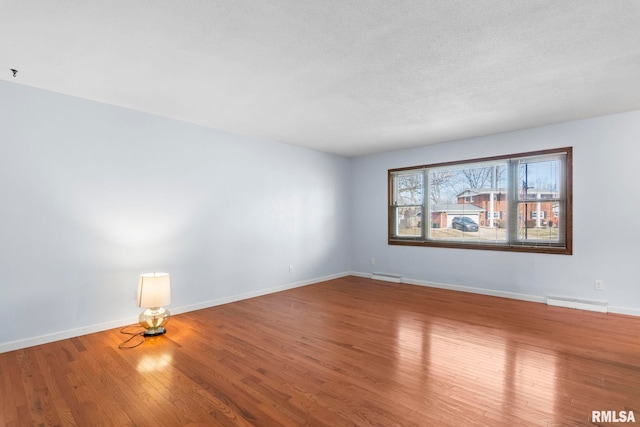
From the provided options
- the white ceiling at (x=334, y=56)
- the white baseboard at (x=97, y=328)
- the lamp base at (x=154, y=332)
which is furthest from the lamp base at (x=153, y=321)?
the white ceiling at (x=334, y=56)

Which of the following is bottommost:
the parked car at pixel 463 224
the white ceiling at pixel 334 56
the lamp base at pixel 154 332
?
the lamp base at pixel 154 332

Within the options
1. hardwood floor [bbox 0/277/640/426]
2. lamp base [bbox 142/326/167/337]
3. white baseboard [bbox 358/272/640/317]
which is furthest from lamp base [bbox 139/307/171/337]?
white baseboard [bbox 358/272/640/317]

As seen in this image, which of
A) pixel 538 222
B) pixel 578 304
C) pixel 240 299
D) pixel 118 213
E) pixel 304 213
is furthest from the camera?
pixel 304 213

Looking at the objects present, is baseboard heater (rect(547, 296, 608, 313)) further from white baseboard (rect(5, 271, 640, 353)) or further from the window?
the window

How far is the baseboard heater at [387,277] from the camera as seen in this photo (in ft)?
20.2

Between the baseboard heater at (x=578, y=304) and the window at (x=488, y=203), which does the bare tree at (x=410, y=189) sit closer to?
the window at (x=488, y=203)

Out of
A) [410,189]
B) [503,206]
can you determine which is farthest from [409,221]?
[503,206]

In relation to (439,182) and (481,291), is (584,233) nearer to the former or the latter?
(481,291)

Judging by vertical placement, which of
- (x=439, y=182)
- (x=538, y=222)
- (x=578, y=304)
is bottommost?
(x=578, y=304)

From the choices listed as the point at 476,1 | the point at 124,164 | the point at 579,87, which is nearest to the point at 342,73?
the point at 476,1

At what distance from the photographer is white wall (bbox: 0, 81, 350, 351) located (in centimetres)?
313

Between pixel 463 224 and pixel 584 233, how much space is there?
165cm

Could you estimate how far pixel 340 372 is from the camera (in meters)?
2.57

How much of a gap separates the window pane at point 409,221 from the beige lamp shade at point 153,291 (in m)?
4.41
